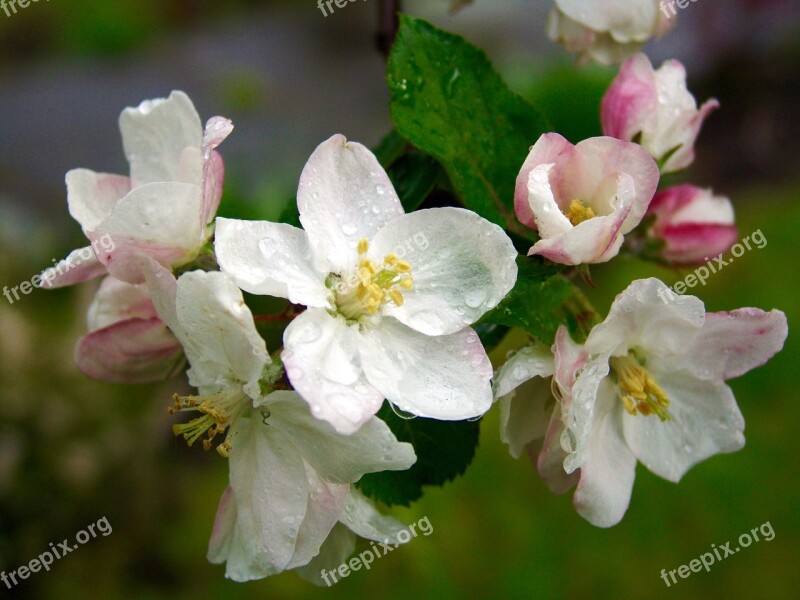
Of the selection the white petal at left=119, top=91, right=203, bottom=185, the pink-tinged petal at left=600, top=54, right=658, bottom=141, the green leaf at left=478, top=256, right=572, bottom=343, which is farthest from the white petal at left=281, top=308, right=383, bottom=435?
the pink-tinged petal at left=600, top=54, right=658, bottom=141

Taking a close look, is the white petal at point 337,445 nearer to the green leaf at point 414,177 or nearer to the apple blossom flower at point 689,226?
the green leaf at point 414,177

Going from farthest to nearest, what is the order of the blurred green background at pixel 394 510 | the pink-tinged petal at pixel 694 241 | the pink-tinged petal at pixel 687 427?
the blurred green background at pixel 394 510
the pink-tinged petal at pixel 694 241
the pink-tinged petal at pixel 687 427

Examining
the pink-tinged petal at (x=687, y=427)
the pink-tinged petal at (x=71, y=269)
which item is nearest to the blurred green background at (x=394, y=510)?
the pink-tinged petal at (x=71, y=269)

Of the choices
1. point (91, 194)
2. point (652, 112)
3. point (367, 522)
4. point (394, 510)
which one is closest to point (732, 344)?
point (652, 112)

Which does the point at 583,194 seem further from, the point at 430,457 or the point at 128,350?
the point at 128,350

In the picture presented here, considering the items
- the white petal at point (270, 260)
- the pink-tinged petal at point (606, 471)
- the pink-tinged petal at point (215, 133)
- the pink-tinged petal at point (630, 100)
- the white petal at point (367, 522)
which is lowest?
the pink-tinged petal at point (606, 471)

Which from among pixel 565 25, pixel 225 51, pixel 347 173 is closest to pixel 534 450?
pixel 347 173

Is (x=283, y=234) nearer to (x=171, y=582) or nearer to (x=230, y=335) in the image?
(x=230, y=335)
